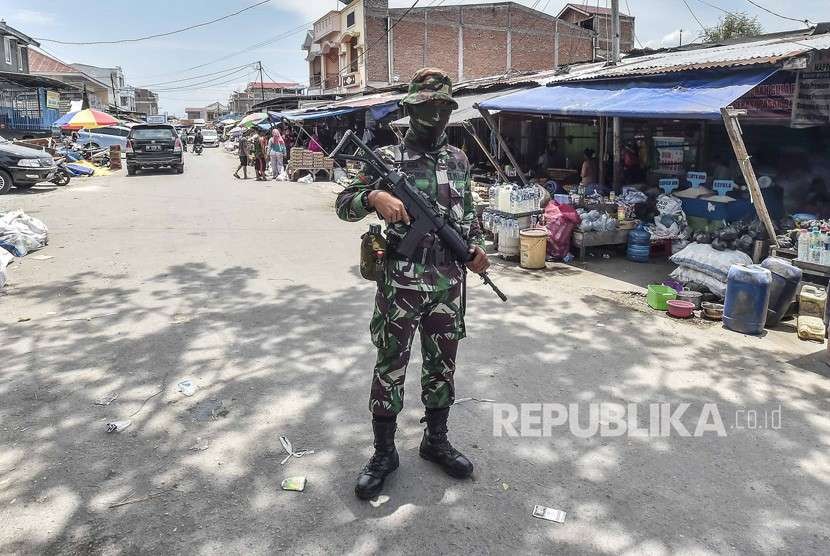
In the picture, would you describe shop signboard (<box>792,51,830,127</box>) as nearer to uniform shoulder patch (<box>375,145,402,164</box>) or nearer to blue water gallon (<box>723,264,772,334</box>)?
blue water gallon (<box>723,264,772,334</box>)

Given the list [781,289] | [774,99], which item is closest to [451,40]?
[774,99]

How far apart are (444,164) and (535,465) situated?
5.38ft

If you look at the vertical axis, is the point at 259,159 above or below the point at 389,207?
above

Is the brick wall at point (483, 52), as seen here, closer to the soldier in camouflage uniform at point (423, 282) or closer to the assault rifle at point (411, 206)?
the soldier in camouflage uniform at point (423, 282)

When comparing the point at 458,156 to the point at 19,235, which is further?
the point at 19,235

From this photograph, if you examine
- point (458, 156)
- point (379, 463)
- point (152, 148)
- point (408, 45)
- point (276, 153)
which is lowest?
point (379, 463)

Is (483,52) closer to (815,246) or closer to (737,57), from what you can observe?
(737,57)

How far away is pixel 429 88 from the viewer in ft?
9.45

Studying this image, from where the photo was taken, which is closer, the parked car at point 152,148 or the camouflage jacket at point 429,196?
the camouflage jacket at point 429,196

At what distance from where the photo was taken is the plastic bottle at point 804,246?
5742 mm

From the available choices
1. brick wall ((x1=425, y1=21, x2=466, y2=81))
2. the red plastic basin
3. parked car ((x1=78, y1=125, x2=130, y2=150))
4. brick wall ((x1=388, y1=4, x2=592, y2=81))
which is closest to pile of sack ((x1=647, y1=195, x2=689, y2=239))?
the red plastic basin

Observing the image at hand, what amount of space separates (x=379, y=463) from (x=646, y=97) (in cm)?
634

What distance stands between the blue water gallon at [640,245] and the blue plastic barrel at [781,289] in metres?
2.65

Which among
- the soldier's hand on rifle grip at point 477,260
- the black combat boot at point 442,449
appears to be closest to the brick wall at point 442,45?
the soldier's hand on rifle grip at point 477,260
